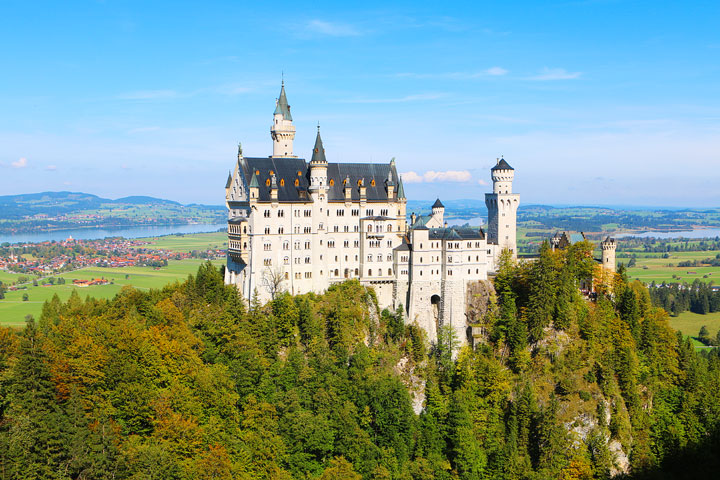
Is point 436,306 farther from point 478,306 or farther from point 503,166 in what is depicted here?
point 503,166

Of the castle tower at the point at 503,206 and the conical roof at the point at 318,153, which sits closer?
the conical roof at the point at 318,153

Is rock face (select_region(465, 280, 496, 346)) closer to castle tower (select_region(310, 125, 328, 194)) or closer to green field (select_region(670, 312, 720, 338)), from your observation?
castle tower (select_region(310, 125, 328, 194))

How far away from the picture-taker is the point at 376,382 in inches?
2689

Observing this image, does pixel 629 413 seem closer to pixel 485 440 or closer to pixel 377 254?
pixel 485 440

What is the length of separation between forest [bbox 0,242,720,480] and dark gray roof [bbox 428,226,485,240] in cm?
515

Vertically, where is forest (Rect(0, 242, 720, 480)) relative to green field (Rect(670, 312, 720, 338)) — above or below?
above

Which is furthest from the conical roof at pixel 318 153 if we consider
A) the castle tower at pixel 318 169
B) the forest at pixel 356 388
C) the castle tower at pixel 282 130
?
the forest at pixel 356 388

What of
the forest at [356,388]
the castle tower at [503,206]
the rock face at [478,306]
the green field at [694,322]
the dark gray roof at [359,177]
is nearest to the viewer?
the forest at [356,388]

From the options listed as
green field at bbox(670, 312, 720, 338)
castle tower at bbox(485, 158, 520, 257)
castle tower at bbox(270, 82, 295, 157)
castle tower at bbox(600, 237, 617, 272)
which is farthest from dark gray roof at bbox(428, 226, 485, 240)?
green field at bbox(670, 312, 720, 338)

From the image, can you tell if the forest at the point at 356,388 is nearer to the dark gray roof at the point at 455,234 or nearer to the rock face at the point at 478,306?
the rock face at the point at 478,306

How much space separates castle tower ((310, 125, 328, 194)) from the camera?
76312mm

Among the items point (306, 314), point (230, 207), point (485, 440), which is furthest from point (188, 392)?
point (485, 440)

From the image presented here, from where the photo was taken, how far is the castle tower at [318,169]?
76312 mm

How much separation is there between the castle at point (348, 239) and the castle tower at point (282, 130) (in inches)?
10.8
